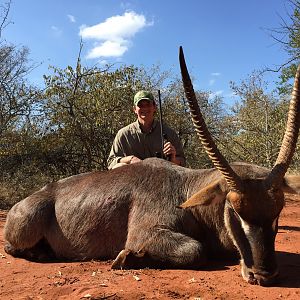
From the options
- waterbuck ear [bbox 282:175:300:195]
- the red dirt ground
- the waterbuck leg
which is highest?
waterbuck ear [bbox 282:175:300:195]

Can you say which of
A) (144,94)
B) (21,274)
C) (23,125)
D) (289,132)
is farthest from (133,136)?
(23,125)

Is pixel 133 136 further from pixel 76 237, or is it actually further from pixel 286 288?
pixel 286 288

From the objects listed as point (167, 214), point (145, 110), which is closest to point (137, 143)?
point (145, 110)

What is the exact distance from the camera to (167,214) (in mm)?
5316

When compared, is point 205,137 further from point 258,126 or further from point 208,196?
point 258,126

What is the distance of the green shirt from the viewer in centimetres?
782

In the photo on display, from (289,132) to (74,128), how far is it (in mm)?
11553

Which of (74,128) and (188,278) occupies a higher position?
(74,128)

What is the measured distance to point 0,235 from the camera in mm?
8117

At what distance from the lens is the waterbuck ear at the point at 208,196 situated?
4488 millimetres

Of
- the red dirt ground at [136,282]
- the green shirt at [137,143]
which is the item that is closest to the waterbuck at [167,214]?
the red dirt ground at [136,282]

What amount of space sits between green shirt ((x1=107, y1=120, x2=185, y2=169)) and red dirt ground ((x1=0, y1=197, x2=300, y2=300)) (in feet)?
8.52

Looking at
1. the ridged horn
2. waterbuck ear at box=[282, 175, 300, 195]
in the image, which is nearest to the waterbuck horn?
the ridged horn

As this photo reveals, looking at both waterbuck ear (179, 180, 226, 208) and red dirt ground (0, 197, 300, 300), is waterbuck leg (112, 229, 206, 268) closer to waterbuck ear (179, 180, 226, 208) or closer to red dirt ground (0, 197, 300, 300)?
red dirt ground (0, 197, 300, 300)
